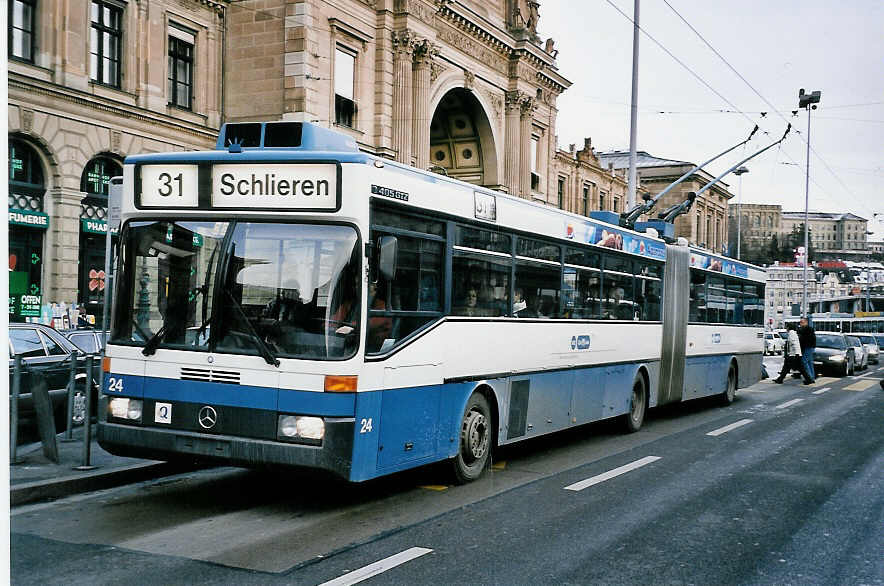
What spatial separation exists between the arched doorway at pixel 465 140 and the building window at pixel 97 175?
17072mm

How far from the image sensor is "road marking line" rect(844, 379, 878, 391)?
25359mm

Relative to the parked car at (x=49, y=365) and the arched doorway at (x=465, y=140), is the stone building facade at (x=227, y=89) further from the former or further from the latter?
the parked car at (x=49, y=365)

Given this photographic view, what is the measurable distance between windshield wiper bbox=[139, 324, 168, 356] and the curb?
61.1 inches

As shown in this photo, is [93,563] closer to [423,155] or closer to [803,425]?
[803,425]

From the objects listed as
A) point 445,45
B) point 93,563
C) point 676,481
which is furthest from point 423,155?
point 93,563

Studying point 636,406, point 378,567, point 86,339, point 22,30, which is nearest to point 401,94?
point 22,30

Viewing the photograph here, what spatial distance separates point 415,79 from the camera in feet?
109

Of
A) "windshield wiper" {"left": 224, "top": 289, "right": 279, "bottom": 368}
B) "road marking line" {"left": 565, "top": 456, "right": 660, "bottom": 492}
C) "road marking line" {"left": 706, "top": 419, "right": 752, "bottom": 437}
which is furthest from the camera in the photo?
"road marking line" {"left": 706, "top": 419, "right": 752, "bottom": 437}

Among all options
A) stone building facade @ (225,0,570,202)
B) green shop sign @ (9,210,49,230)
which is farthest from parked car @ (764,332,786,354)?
green shop sign @ (9,210,49,230)

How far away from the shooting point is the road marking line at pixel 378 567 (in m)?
5.54

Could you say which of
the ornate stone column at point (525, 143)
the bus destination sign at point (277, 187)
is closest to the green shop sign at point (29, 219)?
the bus destination sign at point (277, 187)

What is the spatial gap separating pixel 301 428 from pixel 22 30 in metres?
18.7

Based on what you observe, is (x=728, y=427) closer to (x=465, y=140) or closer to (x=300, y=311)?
(x=300, y=311)

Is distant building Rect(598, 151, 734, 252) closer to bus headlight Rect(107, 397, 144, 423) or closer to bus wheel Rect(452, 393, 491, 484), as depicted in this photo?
bus wheel Rect(452, 393, 491, 484)
